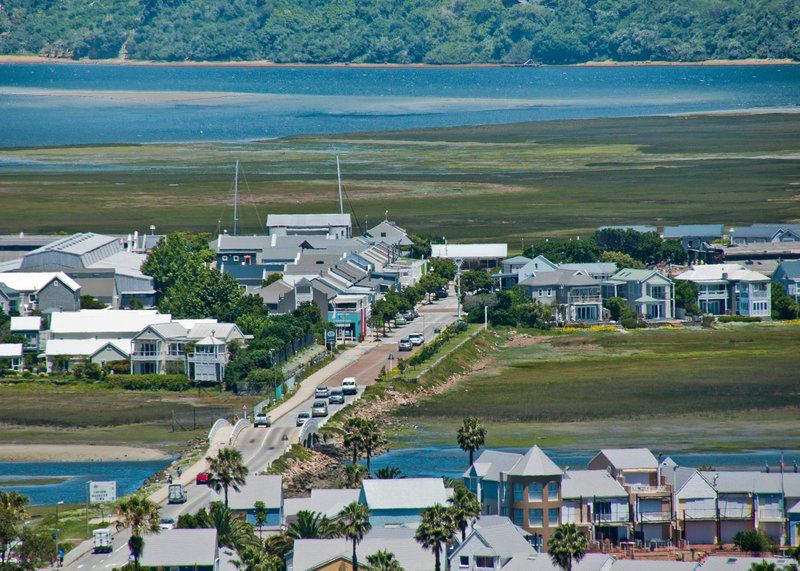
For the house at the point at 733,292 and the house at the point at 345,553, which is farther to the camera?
the house at the point at 733,292

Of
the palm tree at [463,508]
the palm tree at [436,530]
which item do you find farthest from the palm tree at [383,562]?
the palm tree at [463,508]

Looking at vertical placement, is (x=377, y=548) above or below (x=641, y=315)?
below

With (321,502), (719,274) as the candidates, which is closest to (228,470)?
(321,502)

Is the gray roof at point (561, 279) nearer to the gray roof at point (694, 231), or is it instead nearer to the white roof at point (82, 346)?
the gray roof at point (694, 231)

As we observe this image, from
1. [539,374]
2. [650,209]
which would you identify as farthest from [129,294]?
[650,209]

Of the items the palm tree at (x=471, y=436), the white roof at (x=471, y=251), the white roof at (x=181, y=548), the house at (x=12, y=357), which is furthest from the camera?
the white roof at (x=471, y=251)

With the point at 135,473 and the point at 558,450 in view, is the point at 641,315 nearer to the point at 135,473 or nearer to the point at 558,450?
the point at 558,450

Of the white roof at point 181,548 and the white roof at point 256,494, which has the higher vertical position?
the white roof at point 256,494

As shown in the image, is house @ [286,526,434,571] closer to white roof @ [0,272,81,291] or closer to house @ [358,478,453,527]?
house @ [358,478,453,527]

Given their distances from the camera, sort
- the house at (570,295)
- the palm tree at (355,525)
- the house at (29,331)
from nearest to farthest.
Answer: the palm tree at (355,525) < the house at (29,331) < the house at (570,295)
